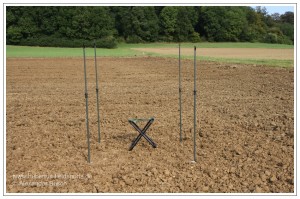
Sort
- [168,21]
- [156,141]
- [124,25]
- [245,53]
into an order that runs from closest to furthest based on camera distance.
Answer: [156,141]
[245,53]
[168,21]
[124,25]

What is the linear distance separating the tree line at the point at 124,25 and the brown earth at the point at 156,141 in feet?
108

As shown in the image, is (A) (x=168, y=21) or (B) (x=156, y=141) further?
(A) (x=168, y=21)

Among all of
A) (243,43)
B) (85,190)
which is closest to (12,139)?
(85,190)

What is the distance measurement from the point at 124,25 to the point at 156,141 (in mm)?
44160

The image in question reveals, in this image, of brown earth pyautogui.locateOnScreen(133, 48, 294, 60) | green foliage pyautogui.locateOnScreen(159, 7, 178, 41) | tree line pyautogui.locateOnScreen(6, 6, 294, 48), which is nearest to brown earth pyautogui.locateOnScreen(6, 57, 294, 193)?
brown earth pyautogui.locateOnScreen(133, 48, 294, 60)

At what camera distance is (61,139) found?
22.3 ft

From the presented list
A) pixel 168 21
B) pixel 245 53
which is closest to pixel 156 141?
pixel 245 53

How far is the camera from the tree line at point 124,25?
139ft

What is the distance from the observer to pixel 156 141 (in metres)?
6.62

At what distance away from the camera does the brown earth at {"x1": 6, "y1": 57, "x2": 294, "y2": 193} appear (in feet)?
16.0

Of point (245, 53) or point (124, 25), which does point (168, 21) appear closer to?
point (124, 25)

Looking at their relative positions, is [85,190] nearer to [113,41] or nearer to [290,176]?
[290,176]

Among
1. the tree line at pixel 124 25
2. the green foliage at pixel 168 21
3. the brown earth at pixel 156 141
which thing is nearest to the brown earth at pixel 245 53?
the tree line at pixel 124 25

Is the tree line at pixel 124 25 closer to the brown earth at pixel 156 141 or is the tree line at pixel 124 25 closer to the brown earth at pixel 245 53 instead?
the brown earth at pixel 245 53
